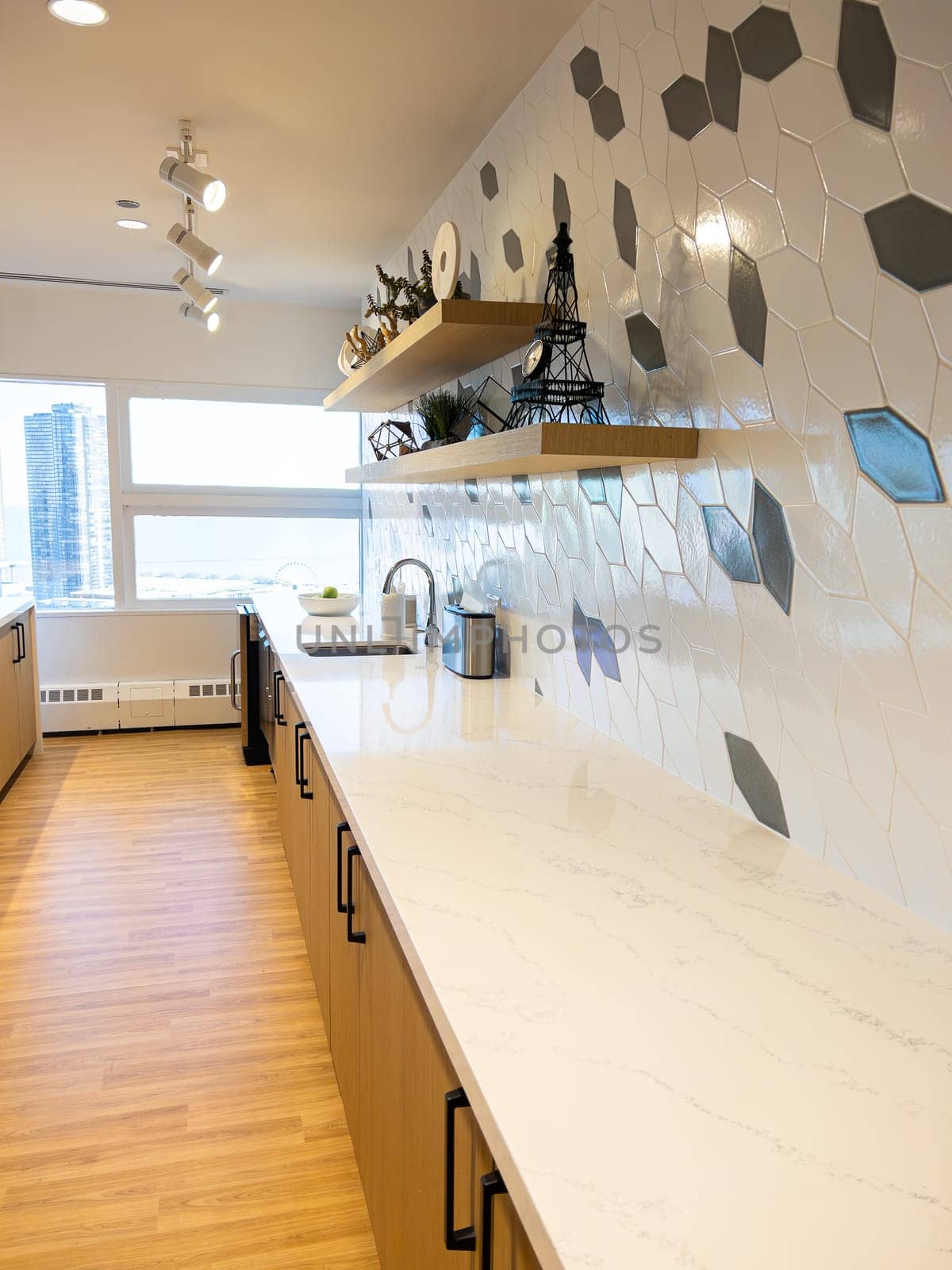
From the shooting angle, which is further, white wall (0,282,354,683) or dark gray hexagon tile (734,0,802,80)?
white wall (0,282,354,683)

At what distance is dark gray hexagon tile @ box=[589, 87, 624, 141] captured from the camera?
193cm

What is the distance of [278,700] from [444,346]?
Result: 149cm

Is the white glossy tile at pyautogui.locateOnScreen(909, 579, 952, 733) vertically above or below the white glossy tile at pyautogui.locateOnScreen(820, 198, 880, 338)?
below

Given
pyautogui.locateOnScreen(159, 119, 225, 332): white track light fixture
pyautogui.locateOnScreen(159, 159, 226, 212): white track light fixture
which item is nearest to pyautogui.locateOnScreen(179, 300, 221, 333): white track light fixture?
pyautogui.locateOnScreen(159, 119, 225, 332): white track light fixture

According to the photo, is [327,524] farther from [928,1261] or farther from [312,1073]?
[928,1261]

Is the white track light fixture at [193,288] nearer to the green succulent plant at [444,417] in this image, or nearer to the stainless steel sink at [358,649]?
the green succulent plant at [444,417]

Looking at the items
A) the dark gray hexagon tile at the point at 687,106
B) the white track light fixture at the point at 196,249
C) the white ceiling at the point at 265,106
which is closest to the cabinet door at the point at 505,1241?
the dark gray hexagon tile at the point at 687,106

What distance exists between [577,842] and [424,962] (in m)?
0.44

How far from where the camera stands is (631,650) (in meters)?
1.99

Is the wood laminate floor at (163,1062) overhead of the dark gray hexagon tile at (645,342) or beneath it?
beneath

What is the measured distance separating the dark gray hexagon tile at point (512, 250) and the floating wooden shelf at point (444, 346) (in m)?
0.11

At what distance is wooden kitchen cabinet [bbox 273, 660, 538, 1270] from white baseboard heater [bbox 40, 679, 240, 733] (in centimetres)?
332

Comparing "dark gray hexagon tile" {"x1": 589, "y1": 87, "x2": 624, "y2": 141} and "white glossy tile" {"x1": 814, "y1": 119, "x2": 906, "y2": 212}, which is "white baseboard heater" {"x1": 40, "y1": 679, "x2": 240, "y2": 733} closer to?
"dark gray hexagon tile" {"x1": 589, "y1": 87, "x2": 624, "y2": 141}

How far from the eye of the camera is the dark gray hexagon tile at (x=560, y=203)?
2215mm
